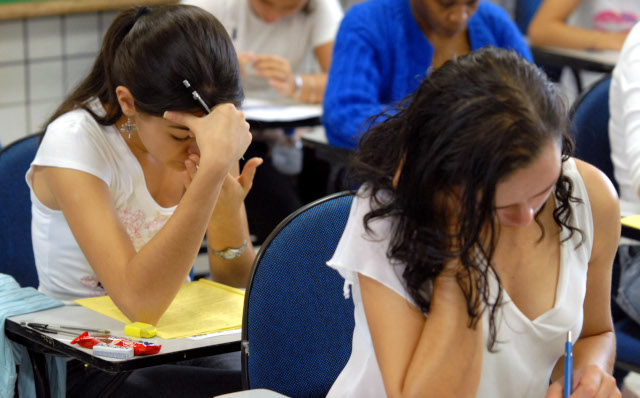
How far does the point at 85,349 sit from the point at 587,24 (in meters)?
3.26

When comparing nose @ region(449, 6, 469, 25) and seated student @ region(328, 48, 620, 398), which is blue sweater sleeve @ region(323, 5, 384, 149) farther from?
seated student @ region(328, 48, 620, 398)

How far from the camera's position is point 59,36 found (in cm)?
394

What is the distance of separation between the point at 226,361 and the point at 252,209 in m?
1.28

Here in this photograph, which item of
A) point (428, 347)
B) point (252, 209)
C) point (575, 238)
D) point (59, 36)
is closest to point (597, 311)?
point (575, 238)

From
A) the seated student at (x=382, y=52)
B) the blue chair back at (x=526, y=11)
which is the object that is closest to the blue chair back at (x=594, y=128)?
the seated student at (x=382, y=52)

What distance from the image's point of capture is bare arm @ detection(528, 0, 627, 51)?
3.85 m

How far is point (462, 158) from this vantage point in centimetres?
115

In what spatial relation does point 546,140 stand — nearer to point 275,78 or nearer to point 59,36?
point 275,78

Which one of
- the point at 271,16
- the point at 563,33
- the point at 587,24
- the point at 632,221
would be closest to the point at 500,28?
the point at 271,16

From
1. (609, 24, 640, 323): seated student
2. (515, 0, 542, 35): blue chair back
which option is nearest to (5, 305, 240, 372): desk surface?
(609, 24, 640, 323): seated student

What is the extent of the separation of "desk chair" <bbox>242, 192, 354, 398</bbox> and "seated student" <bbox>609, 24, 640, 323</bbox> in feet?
2.43

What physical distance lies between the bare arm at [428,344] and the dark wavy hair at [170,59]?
580 mm

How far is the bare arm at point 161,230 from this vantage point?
65.0 inches

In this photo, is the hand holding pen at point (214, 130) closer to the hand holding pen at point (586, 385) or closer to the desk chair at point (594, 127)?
the hand holding pen at point (586, 385)
